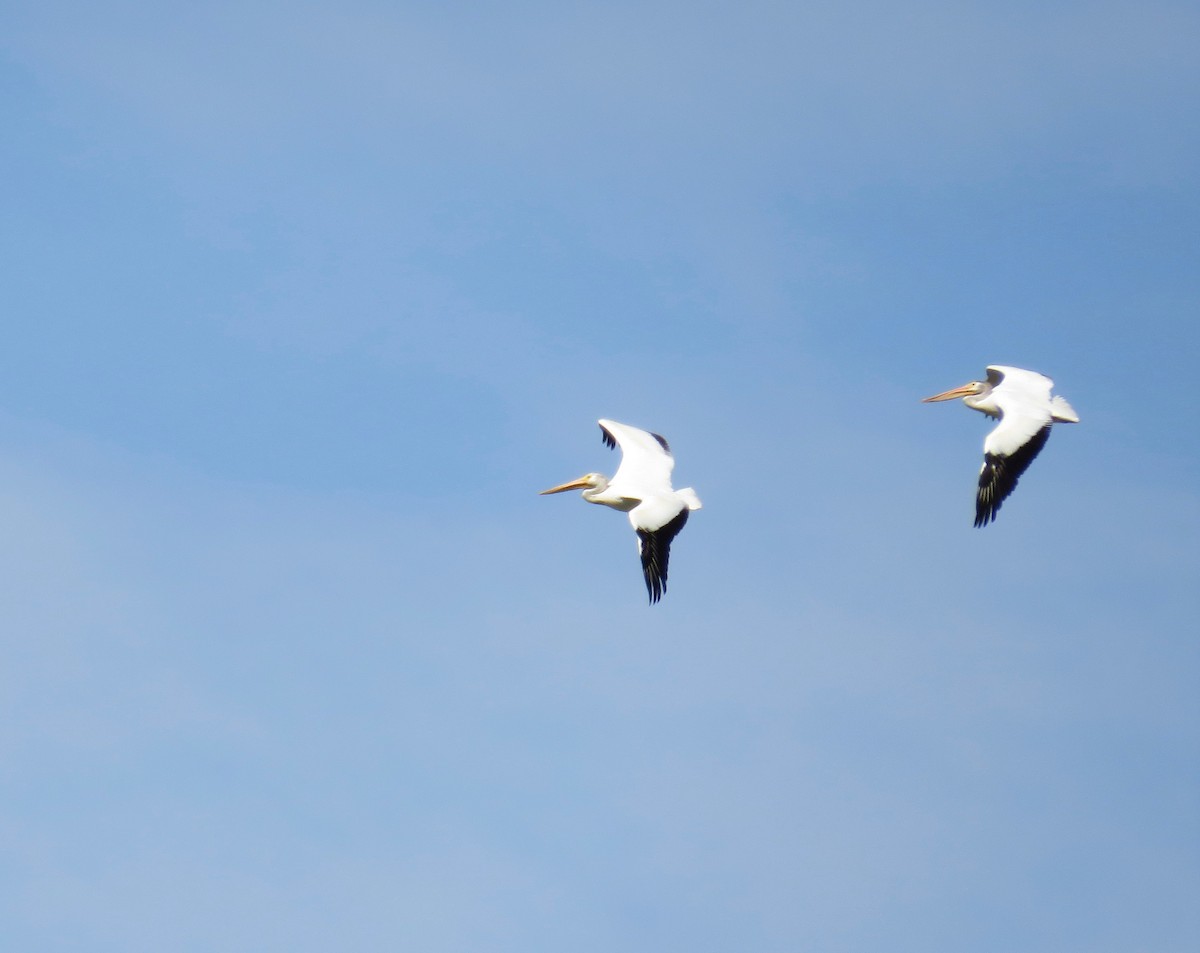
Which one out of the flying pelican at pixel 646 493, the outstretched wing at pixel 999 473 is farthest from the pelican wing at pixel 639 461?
the outstretched wing at pixel 999 473

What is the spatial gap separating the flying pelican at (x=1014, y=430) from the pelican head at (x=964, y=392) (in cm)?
152

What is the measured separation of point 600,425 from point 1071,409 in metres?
6.74

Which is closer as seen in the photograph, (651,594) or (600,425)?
(651,594)

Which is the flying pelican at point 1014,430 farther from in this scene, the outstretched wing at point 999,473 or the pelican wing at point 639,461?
the pelican wing at point 639,461

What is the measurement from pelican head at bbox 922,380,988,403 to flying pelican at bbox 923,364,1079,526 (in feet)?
4.99

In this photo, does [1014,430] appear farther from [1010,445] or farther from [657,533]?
[657,533]

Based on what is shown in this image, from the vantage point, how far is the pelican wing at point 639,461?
2600cm

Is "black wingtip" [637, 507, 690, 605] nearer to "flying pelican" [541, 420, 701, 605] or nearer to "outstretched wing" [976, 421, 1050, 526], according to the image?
"flying pelican" [541, 420, 701, 605]

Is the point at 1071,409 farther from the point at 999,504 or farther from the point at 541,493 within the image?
the point at 541,493

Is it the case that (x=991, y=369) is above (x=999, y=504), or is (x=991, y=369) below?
above

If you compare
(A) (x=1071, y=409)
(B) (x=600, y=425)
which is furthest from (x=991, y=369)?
(B) (x=600, y=425)

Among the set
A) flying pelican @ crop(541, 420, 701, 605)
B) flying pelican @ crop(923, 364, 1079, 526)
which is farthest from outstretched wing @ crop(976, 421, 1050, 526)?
flying pelican @ crop(541, 420, 701, 605)

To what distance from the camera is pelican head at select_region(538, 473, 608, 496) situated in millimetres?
27891

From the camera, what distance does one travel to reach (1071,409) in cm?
2616
